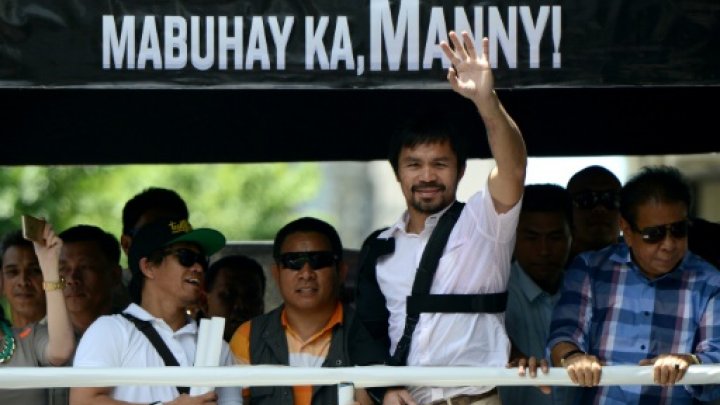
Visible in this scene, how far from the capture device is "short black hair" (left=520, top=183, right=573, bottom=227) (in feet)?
25.4

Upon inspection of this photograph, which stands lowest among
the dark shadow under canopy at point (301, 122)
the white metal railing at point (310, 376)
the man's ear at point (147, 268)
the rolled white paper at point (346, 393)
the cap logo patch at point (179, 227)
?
the rolled white paper at point (346, 393)

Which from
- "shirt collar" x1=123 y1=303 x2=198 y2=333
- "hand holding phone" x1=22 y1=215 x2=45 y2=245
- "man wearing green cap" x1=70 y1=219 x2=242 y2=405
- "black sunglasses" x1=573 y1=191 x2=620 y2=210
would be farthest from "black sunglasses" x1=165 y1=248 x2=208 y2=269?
"black sunglasses" x1=573 y1=191 x2=620 y2=210

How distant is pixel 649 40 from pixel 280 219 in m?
27.8

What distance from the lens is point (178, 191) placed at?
1244 inches

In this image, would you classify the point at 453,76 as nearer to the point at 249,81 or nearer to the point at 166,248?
the point at 249,81

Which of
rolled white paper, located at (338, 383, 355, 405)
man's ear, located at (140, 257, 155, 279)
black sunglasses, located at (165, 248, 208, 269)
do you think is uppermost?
black sunglasses, located at (165, 248, 208, 269)

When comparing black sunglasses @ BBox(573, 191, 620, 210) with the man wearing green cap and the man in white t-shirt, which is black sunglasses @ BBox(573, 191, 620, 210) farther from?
the man wearing green cap

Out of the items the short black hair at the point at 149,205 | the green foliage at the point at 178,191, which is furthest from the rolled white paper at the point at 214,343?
the green foliage at the point at 178,191

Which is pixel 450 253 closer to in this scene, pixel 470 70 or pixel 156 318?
pixel 470 70

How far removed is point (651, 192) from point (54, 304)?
2.45 metres

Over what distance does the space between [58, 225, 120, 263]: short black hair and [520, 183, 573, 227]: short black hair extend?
2.02 m

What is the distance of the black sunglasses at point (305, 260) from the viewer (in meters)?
6.93

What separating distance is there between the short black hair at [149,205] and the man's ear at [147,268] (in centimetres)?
111

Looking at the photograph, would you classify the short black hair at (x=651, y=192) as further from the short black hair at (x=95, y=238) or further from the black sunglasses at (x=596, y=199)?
the short black hair at (x=95, y=238)
